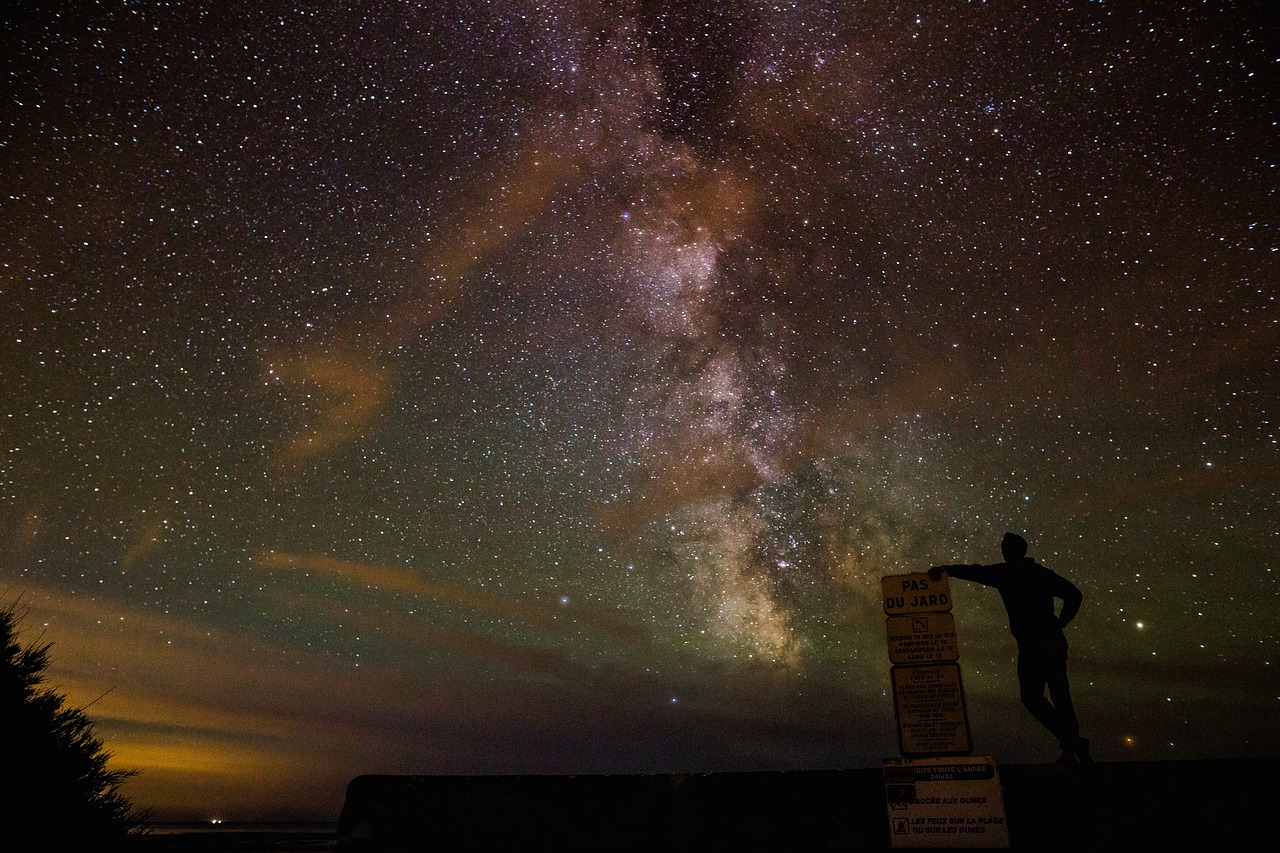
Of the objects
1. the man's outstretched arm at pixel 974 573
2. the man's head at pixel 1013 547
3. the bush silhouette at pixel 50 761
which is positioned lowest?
the bush silhouette at pixel 50 761

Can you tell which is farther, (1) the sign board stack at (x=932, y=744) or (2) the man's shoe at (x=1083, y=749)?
(2) the man's shoe at (x=1083, y=749)

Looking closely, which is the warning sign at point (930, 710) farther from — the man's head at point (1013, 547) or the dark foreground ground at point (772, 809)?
the man's head at point (1013, 547)

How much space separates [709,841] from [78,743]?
8947 millimetres

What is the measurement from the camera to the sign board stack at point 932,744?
3.95 m

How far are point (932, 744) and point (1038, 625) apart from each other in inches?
56.6

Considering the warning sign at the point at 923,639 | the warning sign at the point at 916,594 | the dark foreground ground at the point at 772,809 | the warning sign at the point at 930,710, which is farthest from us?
the warning sign at the point at 916,594

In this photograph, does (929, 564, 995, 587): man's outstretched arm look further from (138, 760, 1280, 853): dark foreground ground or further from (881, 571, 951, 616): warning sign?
(138, 760, 1280, 853): dark foreground ground

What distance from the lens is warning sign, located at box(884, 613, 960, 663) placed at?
4.35 meters

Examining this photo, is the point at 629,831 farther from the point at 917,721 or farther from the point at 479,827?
the point at 917,721

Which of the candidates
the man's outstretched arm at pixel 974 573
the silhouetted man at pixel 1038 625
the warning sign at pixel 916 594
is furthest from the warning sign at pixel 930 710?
the man's outstretched arm at pixel 974 573

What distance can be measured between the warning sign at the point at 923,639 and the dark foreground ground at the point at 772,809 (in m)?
0.82

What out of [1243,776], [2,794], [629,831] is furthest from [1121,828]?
[2,794]

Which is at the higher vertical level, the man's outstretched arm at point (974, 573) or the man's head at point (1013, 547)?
the man's head at point (1013, 547)

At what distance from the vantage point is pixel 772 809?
4562 millimetres
